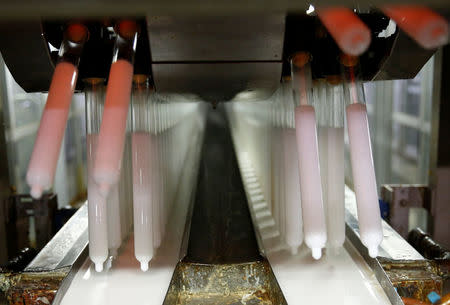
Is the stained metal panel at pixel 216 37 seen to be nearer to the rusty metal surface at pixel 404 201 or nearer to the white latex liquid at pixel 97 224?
the white latex liquid at pixel 97 224

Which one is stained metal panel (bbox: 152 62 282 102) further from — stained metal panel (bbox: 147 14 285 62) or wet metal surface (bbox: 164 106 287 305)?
wet metal surface (bbox: 164 106 287 305)

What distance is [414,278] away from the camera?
879 mm

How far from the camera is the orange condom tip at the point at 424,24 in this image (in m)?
0.43

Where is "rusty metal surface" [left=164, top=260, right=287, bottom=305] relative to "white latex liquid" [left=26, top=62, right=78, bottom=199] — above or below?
below

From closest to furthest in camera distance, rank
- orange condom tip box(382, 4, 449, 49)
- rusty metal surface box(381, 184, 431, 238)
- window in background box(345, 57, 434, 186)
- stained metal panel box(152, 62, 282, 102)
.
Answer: orange condom tip box(382, 4, 449, 49)
stained metal panel box(152, 62, 282, 102)
rusty metal surface box(381, 184, 431, 238)
window in background box(345, 57, 434, 186)

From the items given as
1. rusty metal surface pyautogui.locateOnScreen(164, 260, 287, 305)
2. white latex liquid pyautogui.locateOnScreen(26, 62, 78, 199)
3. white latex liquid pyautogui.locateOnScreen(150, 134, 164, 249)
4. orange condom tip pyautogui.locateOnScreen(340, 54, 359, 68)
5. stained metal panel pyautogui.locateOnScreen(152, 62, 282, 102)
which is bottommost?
rusty metal surface pyautogui.locateOnScreen(164, 260, 287, 305)

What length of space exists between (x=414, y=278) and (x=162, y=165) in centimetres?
63

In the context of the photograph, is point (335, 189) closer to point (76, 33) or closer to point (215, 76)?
point (215, 76)

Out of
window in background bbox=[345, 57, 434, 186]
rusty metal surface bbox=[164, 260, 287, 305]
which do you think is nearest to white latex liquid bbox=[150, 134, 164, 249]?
rusty metal surface bbox=[164, 260, 287, 305]

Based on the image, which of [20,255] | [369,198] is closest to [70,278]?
[20,255]

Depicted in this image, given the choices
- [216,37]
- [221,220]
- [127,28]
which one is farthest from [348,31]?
[221,220]

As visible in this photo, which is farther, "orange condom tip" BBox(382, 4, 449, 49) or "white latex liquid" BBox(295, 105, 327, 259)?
"white latex liquid" BBox(295, 105, 327, 259)

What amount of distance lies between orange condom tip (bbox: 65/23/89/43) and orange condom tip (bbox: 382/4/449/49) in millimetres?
497

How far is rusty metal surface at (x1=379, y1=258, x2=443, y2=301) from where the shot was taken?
2.86 feet
